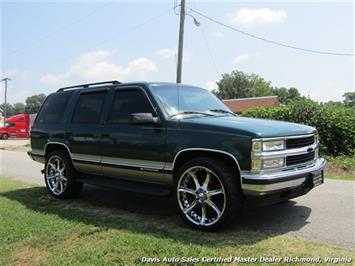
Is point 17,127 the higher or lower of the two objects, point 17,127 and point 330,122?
the lower

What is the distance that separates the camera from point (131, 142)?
614 cm

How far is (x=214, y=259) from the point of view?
13.9 ft

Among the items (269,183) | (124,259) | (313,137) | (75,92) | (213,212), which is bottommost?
(124,259)

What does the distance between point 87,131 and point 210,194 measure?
2761mm

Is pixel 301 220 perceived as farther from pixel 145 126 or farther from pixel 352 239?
pixel 145 126

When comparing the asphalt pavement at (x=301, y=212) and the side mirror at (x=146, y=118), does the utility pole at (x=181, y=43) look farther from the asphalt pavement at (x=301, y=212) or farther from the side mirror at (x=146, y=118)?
the side mirror at (x=146, y=118)

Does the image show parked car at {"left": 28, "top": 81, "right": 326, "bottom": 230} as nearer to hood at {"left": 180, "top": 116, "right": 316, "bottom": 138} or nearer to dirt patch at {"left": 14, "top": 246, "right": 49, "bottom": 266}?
hood at {"left": 180, "top": 116, "right": 316, "bottom": 138}

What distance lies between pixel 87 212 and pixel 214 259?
286 cm

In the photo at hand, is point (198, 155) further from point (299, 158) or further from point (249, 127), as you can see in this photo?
point (299, 158)

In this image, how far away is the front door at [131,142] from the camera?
5820mm

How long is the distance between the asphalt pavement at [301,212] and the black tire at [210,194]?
1.63 ft

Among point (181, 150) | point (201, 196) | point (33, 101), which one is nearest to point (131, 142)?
point (181, 150)

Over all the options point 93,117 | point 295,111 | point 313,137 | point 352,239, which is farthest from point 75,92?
point 295,111

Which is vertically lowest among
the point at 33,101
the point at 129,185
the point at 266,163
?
the point at 129,185
